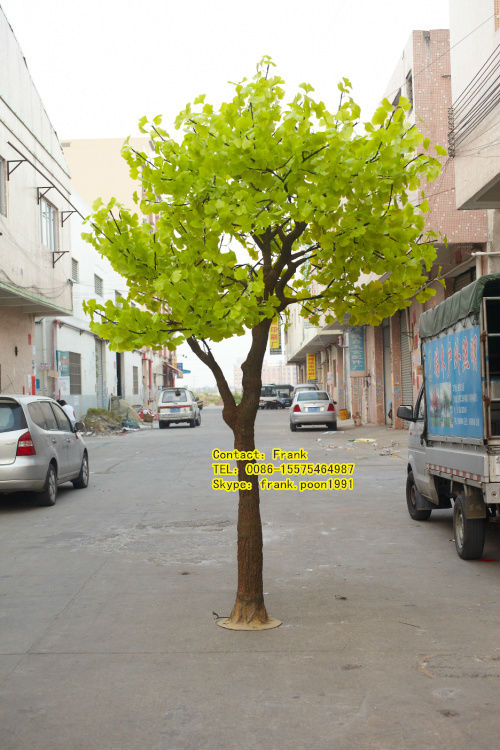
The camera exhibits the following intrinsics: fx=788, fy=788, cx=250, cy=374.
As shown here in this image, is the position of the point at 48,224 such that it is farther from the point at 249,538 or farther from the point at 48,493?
the point at 249,538

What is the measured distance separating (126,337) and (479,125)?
35.6ft

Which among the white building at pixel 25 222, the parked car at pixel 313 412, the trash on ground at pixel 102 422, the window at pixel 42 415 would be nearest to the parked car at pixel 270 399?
the trash on ground at pixel 102 422

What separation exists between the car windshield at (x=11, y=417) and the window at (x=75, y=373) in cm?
2234

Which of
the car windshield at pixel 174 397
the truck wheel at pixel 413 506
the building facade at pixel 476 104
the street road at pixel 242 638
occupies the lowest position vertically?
the street road at pixel 242 638

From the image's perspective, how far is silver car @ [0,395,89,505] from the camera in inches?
450

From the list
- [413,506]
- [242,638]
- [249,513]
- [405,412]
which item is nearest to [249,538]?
[249,513]

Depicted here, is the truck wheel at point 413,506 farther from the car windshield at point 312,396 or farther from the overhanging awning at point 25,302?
the car windshield at point 312,396

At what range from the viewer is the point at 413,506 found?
33.3ft

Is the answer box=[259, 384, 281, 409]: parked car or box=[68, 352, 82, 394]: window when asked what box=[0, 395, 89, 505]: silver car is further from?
box=[259, 384, 281, 409]: parked car

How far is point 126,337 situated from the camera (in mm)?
5438

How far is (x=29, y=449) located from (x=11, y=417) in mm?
599

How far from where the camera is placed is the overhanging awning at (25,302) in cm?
2111

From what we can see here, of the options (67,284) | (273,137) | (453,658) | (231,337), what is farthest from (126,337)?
(67,284)

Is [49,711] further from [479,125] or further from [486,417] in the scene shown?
[479,125]
